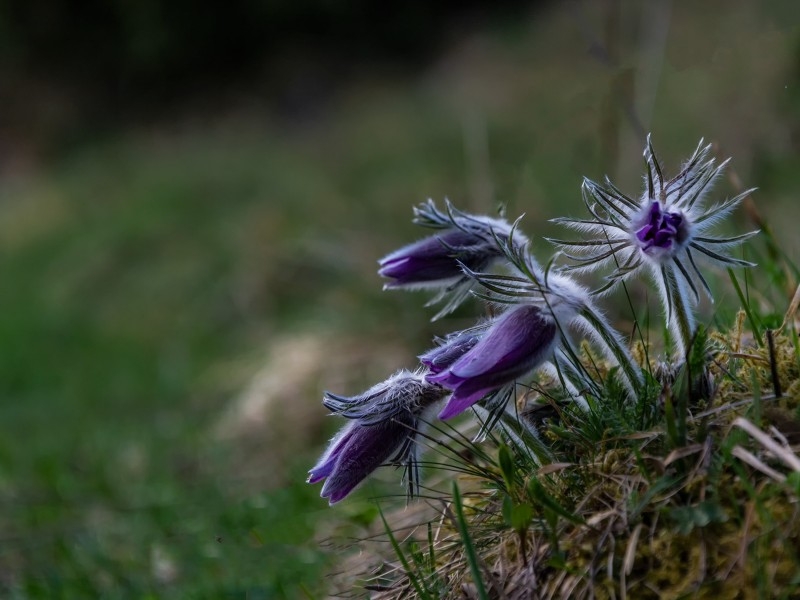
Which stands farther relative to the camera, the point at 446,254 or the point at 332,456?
the point at 446,254

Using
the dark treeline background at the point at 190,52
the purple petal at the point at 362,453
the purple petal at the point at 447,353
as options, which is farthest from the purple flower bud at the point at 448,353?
the dark treeline background at the point at 190,52

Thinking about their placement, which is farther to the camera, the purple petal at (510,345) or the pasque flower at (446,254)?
the pasque flower at (446,254)

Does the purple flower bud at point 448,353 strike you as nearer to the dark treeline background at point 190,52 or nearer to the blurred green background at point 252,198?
the blurred green background at point 252,198

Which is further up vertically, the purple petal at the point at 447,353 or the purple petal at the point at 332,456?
the purple petal at the point at 447,353

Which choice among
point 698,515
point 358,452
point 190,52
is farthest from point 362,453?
point 190,52

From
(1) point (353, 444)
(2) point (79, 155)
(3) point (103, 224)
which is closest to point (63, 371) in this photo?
(3) point (103, 224)

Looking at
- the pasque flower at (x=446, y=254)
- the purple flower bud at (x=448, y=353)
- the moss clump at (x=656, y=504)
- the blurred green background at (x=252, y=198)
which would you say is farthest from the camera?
the blurred green background at (x=252, y=198)

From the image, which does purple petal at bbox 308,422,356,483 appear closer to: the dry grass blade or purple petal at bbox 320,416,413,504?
purple petal at bbox 320,416,413,504

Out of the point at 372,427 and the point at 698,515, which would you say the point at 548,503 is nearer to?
the point at 698,515
